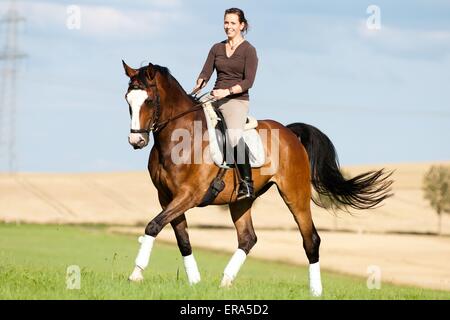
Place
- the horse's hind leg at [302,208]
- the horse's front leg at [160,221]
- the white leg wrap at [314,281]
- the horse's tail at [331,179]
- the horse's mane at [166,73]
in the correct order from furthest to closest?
1. the horse's tail at [331,179]
2. the horse's hind leg at [302,208]
3. the white leg wrap at [314,281]
4. the horse's mane at [166,73]
5. the horse's front leg at [160,221]

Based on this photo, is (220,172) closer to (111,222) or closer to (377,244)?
(377,244)

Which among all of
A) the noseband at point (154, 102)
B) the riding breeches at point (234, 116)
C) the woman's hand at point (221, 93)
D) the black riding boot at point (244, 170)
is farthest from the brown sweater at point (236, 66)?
the noseband at point (154, 102)

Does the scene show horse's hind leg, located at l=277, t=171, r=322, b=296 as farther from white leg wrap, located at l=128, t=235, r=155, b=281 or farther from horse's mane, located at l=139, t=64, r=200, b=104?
white leg wrap, located at l=128, t=235, r=155, b=281

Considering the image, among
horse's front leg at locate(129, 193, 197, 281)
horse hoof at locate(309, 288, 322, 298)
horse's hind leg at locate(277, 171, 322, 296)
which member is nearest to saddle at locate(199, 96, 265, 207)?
horse's front leg at locate(129, 193, 197, 281)

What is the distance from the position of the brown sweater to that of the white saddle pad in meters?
0.36

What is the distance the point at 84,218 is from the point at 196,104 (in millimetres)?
52819

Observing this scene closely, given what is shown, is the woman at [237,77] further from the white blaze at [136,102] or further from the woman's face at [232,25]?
the white blaze at [136,102]

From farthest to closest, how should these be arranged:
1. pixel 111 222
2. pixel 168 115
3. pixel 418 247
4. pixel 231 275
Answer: pixel 111 222 < pixel 418 247 < pixel 231 275 < pixel 168 115

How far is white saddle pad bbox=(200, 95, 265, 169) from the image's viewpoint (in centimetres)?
1054

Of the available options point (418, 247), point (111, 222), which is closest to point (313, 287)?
point (418, 247)

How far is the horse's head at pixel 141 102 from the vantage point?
31.6 ft

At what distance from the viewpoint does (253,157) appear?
11.0m

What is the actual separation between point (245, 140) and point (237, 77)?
2.95 feet

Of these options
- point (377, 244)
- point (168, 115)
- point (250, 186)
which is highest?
point (168, 115)
